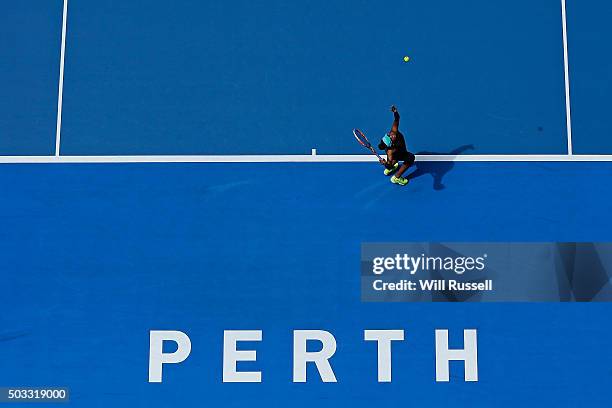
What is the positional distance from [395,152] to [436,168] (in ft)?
3.68

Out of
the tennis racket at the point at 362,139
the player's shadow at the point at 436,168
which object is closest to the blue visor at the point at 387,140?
the tennis racket at the point at 362,139

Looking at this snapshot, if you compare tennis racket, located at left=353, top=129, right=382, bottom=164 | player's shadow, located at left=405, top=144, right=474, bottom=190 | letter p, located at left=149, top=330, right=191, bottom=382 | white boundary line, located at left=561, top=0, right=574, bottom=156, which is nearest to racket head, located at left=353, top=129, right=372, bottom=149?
tennis racket, located at left=353, top=129, right=382, bottom=164

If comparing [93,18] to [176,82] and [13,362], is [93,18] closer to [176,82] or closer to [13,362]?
[176,82]

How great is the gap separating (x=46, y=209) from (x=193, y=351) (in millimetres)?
4314

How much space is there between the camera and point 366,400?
14.5 metres

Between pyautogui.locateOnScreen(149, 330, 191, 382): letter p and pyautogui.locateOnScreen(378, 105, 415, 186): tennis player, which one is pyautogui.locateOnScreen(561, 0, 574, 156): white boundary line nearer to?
pyautogui.locateOnScreen(378, 105, 415, 186): tennis player

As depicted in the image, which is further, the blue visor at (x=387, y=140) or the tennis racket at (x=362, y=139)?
the tennis racket at (x=362, y=139)

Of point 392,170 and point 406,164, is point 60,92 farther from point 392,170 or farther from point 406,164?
point 406,164

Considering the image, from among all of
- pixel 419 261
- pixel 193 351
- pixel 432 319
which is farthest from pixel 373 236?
pixel 193 351

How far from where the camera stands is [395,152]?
1484cm

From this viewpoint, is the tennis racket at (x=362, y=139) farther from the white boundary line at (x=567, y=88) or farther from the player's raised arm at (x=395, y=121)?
the white boundary line at (x=567, y=88)

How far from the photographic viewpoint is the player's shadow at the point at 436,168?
1533cm

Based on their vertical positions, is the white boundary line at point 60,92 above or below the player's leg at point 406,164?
above

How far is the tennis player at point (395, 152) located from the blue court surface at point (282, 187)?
40 centimetres
